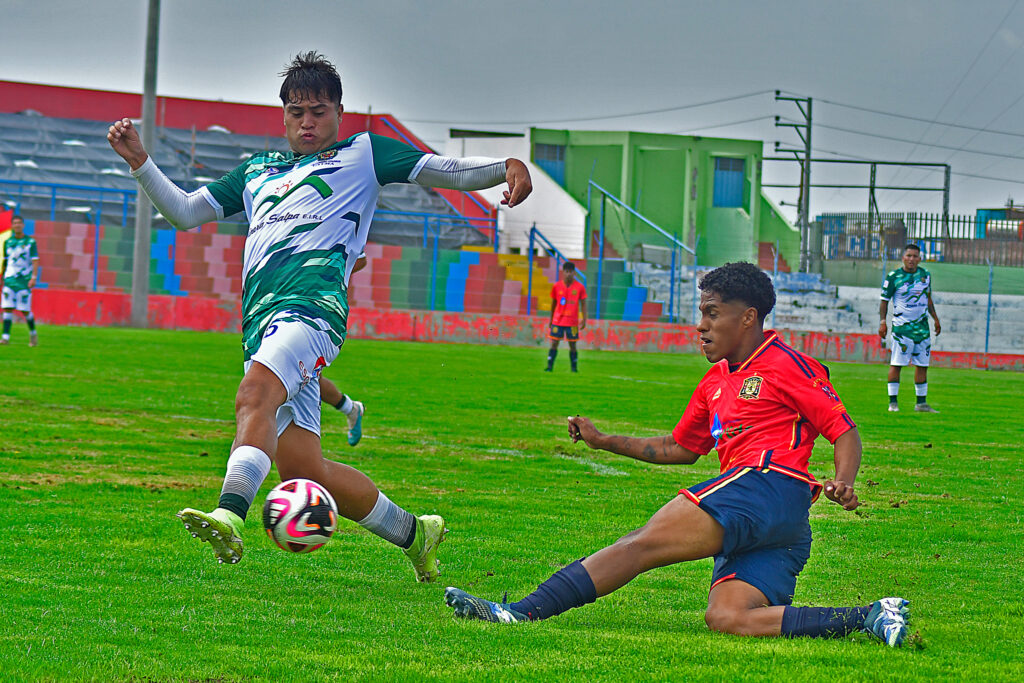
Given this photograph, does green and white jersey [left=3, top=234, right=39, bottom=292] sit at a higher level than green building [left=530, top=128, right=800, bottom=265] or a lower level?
lower

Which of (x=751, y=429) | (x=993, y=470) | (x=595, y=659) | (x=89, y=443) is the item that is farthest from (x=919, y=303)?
(x=595, y=659)

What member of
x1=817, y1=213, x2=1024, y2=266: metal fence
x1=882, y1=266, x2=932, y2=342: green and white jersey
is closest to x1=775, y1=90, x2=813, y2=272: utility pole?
x1=817, y1=213, x2=1024, y2=266: metal fence

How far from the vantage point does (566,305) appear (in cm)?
2111

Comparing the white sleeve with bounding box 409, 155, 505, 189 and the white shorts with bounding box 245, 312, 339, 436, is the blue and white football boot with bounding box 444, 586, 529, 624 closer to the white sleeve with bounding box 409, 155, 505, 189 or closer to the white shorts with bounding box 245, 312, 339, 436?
the white shorts with bounding box 245, 312, 339, 436

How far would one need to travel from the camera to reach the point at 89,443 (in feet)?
28.7

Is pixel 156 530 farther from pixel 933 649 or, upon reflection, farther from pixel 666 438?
pixel 933 649

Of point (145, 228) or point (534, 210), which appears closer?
point (145, 228)

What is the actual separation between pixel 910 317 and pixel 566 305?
677 cm

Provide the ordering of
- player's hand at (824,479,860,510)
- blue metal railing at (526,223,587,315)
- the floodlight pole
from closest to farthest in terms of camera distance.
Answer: player's hand at (824,479,860,510) < the floodlight pole < blue metal railing at (526,223,587,315)

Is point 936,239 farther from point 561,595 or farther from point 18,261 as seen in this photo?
point 561,595

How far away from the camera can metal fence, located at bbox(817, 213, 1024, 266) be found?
1640 inches

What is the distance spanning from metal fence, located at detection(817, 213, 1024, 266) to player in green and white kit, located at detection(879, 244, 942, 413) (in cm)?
2509

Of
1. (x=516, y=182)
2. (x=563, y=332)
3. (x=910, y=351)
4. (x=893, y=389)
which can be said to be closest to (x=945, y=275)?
(x=563, y=332)

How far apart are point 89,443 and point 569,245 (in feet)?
88.8
